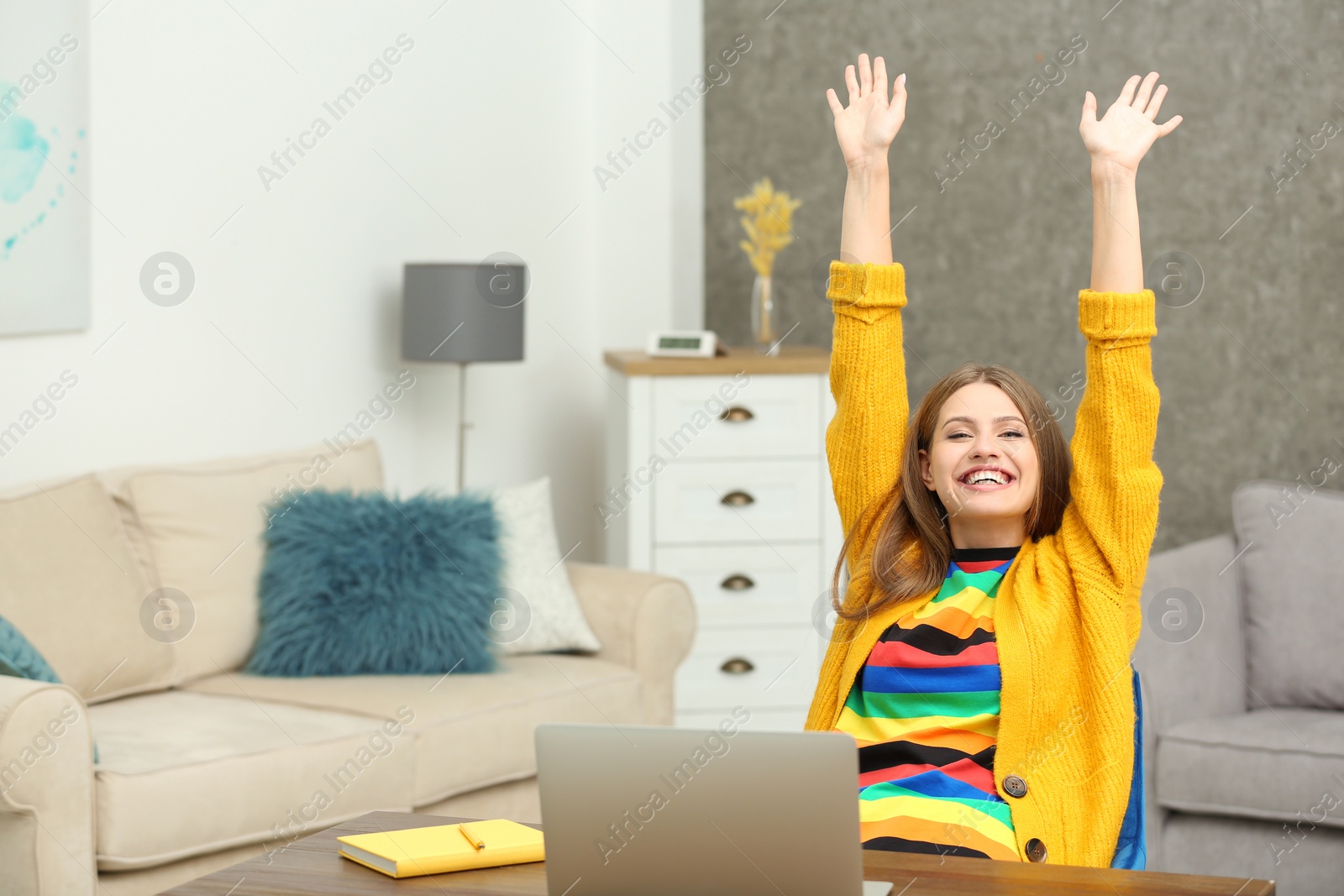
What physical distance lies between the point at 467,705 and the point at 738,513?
4.07 feet

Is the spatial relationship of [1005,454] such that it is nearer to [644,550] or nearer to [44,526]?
[44,526]

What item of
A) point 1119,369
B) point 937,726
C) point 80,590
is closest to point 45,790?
point 80,590

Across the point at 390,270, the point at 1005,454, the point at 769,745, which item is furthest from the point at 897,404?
the point at 390,270

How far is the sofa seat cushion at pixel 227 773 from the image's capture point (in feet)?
6.81

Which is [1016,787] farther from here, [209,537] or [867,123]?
[209,537]

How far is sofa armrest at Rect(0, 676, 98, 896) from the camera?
1.88 meters

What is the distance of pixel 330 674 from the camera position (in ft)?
9.17

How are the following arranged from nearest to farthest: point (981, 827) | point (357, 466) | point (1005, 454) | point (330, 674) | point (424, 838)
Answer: point (424, 838), point (981, 827), point (1005, 454), point (330, 674), point (357, 466)

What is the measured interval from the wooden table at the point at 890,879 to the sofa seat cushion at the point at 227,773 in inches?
38.3

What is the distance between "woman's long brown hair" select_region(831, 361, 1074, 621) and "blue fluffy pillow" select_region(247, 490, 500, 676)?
4.29ft

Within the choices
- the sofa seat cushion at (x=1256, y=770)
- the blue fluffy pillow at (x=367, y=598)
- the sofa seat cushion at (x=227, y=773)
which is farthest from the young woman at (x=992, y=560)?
the blue fluffy pillow at (x=367, y=598)

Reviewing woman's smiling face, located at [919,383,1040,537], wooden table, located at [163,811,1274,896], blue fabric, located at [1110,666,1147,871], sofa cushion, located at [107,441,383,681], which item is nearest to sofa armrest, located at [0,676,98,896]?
sofa cushion, located at [107,441,383,681]

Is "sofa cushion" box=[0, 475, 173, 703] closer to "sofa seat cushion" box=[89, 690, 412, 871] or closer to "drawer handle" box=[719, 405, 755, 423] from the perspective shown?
"sofa seat cushion" box=[89, 690, 412, 871]

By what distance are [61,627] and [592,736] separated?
1689 mm
